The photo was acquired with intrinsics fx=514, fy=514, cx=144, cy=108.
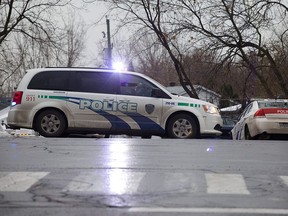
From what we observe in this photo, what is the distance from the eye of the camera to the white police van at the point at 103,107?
12242mm

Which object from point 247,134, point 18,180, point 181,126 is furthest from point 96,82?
point 18,180

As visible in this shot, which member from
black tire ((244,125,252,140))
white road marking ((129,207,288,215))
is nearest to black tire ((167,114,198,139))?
black tire ((244,125,252,140))

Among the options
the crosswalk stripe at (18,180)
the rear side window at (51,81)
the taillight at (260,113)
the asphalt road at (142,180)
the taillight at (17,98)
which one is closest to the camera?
the asphalt road at (142,180)

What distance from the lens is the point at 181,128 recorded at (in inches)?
489

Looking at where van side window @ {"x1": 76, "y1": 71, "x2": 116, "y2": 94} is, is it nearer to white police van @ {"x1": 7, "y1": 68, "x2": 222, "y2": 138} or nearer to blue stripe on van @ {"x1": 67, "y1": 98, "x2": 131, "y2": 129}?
white police van @ {"x1": 7, "y1": 68, "x2": 222, "y2": 138}

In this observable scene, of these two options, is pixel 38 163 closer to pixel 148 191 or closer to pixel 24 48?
Answer: pixel 148 191

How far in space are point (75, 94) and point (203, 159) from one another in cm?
458

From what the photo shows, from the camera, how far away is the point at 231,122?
2275cm

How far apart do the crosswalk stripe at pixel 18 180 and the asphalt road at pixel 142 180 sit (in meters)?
0.01

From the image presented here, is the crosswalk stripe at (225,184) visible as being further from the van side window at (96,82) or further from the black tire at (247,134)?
the black tire at (247,134)

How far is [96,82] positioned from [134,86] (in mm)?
923

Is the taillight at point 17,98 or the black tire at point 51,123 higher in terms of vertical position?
the taillight at point 17,98

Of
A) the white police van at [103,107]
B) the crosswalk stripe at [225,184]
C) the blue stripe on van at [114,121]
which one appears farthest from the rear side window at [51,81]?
the crosswalk stripe at [225,184]

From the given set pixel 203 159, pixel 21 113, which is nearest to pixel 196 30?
pixel 21 113
